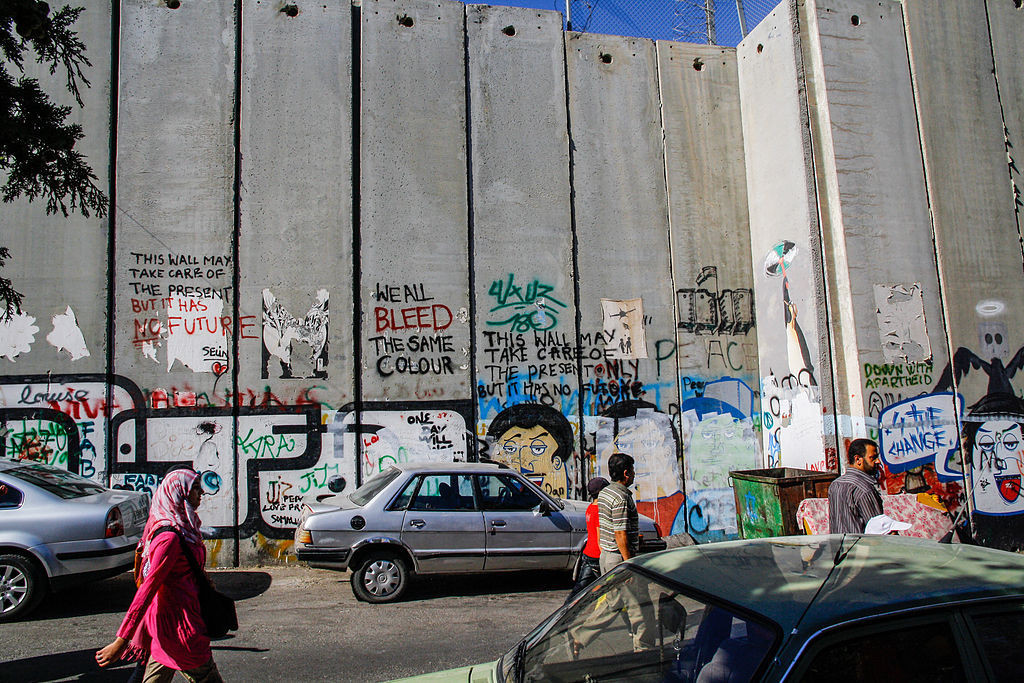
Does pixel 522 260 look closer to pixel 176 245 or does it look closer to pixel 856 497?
pixel 176 245

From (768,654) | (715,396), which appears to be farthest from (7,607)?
(715,396)

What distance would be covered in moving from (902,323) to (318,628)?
28.8 ft

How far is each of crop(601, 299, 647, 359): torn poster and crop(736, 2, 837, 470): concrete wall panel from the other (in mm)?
2017

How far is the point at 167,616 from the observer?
11.7 ft

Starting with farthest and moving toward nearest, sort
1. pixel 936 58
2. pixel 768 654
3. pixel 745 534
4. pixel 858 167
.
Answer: pixel 936 58 < pixel 858 167 < pixel 745 534 < pixel 768 654

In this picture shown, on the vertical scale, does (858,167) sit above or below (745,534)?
above

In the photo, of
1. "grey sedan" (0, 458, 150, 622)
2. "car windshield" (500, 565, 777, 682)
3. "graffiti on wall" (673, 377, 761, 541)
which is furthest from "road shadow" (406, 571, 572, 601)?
"car windshield" (500, 565, 777, 682)

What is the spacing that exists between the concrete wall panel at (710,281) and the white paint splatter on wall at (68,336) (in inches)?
325

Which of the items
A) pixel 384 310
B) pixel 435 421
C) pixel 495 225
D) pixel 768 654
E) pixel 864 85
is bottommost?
pixel 768 654

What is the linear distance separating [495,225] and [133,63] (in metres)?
5.68

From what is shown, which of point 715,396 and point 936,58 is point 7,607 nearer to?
point 715,396

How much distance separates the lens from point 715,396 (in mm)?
10781

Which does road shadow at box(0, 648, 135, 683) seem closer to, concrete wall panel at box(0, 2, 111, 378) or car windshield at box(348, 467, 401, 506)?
car windshield at box(348, 467, 401, 506)

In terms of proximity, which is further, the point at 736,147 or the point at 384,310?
the point at 736,147
